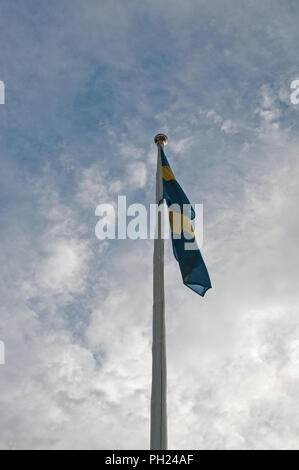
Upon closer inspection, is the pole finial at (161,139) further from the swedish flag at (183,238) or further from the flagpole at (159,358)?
the flagpole at (159,358)

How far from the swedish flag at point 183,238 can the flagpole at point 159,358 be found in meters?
0.76

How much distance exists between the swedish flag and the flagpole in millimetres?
760

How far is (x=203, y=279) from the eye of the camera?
46.8 ft

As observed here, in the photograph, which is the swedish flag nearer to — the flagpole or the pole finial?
the pole finial

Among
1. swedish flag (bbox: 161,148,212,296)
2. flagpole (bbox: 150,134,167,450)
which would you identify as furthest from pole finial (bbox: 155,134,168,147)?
flagpole (bbox: 150,134,167,450)

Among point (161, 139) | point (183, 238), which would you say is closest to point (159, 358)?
point (183, 238)

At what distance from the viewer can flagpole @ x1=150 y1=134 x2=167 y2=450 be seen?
36.1 ft

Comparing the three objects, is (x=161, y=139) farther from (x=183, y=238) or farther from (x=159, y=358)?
(x=159, y=358)

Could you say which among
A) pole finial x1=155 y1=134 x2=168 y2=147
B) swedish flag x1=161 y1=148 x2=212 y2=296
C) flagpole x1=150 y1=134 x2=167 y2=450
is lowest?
flagpole x1=150 y1=134 x2=167 y2=450

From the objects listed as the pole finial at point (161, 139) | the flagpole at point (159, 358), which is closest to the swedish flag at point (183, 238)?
the pole finial at point (161, 139)

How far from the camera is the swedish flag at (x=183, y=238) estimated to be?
562 inches
